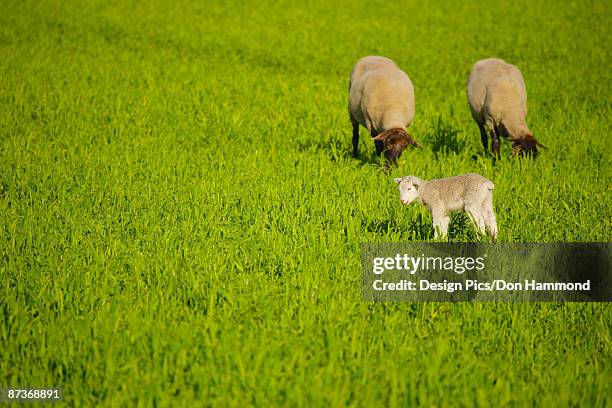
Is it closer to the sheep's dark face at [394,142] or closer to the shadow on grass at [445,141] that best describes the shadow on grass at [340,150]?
the sheep's dark face at [394,142]

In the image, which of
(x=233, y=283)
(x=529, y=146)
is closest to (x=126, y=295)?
(x=233, y=283)

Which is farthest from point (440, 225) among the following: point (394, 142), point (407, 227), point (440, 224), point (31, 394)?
point (31, 394)

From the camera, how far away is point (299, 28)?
21281 mm

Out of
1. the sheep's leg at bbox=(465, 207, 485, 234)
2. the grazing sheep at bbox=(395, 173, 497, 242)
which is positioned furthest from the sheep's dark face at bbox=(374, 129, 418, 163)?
the sheep's leg at bbox=(465, 207, 485, 234)

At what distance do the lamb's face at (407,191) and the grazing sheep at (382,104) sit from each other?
9.30ft

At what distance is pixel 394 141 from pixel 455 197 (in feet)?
10.0

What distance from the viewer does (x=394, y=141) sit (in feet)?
27.3

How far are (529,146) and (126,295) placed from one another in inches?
230

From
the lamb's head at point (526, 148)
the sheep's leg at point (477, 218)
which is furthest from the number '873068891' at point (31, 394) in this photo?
the lamb's head at point (526, 148)

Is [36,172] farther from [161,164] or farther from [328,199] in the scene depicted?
[328,199]

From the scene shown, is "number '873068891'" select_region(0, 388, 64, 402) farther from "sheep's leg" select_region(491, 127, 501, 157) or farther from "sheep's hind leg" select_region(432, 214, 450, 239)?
"sheep's leg" select_region(491, 127, 501, 157)

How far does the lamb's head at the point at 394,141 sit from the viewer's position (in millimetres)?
8281

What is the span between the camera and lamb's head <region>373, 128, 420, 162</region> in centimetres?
828

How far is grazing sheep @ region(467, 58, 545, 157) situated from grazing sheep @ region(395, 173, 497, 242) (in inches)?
139
